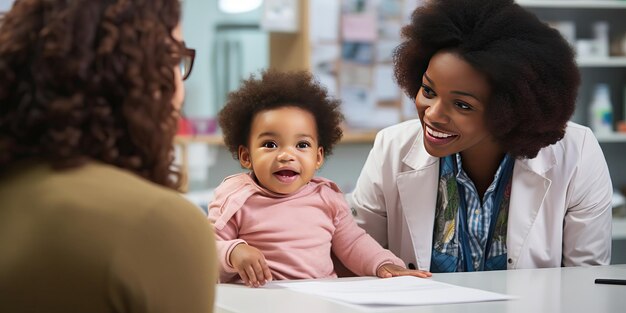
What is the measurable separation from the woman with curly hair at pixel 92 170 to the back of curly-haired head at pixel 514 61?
1.11m

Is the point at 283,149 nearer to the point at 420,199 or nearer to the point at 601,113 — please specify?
the point at 420,199

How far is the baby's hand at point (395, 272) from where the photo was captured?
172 centimetres

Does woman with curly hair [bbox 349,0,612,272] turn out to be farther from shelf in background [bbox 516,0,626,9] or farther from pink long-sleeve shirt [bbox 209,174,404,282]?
shelf in background [bbox 516,0,626,9]

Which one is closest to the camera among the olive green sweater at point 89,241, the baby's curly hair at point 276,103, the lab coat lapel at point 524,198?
the olive green sweater at point 89,241

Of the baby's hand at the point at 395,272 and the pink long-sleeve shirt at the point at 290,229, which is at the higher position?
the pink long-sleeve shirt at the point at 290,229

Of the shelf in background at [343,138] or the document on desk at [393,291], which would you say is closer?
the document on desk at [393,291]

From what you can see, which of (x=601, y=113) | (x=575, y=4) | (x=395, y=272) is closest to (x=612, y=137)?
(x=601, y=113)

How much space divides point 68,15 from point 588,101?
382 cm

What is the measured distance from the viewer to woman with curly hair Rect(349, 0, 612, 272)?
76.4 inches

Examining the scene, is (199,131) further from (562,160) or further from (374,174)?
(562,160)

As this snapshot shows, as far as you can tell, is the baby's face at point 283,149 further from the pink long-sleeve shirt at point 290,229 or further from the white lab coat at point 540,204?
the white lab coat at point 540,204

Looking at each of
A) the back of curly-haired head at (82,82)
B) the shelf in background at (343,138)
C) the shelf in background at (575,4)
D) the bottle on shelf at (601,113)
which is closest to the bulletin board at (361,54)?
the shelf in background at (343,138)

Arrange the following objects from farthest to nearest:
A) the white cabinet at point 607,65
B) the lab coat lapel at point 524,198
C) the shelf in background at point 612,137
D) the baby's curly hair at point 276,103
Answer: the white cabinet at point 607,65, the shelf in background at point 612,137, the lab coat lapel at point 524,198, the baby's curly hair at point 276,103

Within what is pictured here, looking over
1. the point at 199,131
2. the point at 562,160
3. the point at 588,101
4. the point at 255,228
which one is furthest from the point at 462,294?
the point at 588,101
